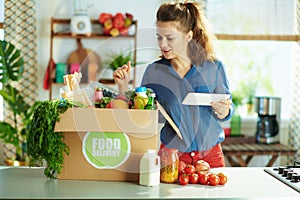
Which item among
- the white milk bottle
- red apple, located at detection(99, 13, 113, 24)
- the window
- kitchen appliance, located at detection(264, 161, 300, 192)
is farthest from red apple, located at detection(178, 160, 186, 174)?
the window

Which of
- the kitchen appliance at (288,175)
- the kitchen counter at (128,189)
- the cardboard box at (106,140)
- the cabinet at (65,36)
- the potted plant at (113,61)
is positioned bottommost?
the kitchen counter at (128,189)

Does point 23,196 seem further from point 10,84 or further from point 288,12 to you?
point 288,12

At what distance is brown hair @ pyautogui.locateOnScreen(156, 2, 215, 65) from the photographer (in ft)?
7.22

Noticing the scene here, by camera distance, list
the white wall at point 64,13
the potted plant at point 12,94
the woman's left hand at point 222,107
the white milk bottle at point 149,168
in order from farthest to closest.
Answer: the white wall at point 64,13, the potted plant at point 12,94, the woman's left hand at point 222,107, the white milk bottle at point 149,168

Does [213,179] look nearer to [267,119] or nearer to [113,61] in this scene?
[113,61]

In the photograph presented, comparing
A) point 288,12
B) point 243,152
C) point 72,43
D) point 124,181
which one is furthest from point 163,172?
point 288,12

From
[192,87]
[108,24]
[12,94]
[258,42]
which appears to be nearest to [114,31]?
[108,24]

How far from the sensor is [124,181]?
2.10 meters

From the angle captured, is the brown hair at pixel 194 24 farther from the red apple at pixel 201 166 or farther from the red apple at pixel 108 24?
the red apple at pixel 108 24

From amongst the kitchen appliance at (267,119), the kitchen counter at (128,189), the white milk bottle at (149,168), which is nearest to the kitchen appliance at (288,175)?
the kitchen counter at (128,189)

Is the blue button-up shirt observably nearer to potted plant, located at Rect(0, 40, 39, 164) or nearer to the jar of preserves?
the jar of preserves

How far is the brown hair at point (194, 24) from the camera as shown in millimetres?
2199

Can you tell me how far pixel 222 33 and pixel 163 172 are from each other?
3175 millimetres

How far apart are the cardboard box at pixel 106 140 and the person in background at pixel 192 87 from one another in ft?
0.77
